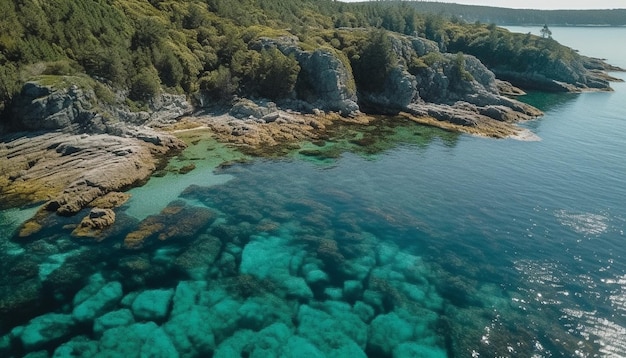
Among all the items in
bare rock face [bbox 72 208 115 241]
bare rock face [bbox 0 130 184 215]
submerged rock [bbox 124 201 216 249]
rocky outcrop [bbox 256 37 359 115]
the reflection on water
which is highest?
rocky outcrop [bbox 256 37 359 115]

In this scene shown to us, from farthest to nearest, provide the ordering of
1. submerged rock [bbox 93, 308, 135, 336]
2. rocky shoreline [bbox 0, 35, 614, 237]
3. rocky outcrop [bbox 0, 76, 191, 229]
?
rocky shoreline [bbox 0, 35, 614, 237] < rocky outcrop [bbox 0, 76, 191, 229] < submerged rock [bbox 93, 308, 135, 336]

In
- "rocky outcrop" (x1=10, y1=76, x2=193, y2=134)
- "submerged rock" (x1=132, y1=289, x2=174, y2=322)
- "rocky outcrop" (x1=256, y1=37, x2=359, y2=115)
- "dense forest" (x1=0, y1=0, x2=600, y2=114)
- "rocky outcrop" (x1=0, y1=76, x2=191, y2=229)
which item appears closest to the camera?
"submerged rock" (x1=132, y1=289, x2=174, y2=322)

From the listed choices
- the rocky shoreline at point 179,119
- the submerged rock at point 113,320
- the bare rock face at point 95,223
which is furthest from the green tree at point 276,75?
the submerged rock at point 113,320

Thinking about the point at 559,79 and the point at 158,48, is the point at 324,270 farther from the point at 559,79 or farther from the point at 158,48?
the point at 559,79

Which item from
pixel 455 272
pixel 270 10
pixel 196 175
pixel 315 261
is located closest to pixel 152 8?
pixel 270 10

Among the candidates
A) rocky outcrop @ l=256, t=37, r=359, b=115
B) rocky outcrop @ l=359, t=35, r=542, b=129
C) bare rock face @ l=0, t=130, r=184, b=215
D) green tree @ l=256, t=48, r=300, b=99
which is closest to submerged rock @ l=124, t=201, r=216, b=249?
bare rock face @ l=0, t=130, r=184, b=215

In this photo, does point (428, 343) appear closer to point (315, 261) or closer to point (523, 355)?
point (523, 355)

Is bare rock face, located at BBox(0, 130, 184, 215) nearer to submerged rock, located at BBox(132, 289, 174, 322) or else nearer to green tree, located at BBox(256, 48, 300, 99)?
submerged rock, located at BBox(132, 289, 174, 322)

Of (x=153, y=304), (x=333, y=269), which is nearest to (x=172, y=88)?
(x=153, y=304)
